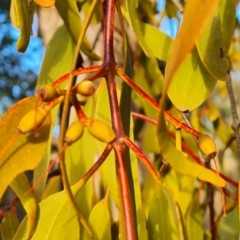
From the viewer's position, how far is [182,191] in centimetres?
77

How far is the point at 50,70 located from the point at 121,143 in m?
0.41

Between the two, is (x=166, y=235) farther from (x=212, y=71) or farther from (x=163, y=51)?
(x=163, y=51)

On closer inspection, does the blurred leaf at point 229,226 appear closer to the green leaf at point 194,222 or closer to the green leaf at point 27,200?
the green leaf at point 194,222

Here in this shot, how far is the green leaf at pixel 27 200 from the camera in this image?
1.43 feet

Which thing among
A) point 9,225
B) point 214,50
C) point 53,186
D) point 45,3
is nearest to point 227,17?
point 214,50

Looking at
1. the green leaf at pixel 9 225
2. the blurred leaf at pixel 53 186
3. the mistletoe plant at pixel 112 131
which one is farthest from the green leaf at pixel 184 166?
the blurred leaf at pixel 53 186

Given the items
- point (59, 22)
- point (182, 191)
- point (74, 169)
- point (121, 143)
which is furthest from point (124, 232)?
point (59, 22)

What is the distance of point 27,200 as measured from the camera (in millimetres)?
442

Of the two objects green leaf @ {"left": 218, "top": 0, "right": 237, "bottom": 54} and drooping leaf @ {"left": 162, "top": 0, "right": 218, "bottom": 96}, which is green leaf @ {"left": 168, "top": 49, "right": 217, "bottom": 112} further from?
drooping leaf @ {"left": 162, "top": 0, "right": 218, "bottom": 96}

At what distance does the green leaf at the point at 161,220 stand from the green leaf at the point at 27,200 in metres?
0.10

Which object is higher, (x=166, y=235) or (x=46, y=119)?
(x=46, y=119)

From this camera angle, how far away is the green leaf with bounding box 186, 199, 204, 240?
70 cm

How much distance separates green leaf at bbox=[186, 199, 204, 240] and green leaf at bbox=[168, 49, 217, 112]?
257 millimetres

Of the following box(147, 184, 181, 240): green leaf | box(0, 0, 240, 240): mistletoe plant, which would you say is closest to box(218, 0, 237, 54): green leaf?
box(0, 0, 240, 240): mistletoe plant
